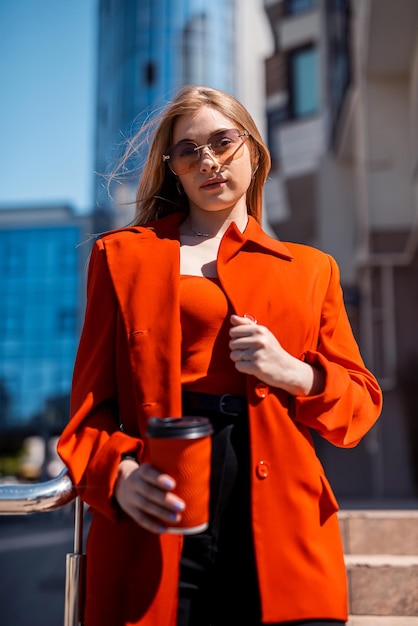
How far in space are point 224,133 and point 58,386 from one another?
2025 inches

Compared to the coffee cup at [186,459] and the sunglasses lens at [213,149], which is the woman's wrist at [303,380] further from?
the sunglasses lens at [213,149]

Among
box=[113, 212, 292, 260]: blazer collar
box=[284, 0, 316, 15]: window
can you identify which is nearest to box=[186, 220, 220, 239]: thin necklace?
box=[113, 212, 292, 260]: blazer collar

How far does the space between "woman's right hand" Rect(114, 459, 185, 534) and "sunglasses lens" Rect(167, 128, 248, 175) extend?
0.84 meters

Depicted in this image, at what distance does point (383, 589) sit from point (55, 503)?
6.94 ft

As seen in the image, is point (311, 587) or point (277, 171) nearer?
point (311, 587)

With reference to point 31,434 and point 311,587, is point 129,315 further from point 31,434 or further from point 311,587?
point 31,434

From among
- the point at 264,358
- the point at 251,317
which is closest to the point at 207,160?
the point at 251,317

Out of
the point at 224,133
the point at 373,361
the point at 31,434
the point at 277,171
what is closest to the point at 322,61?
the point at 277,171

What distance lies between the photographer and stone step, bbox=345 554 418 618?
3.38 meters

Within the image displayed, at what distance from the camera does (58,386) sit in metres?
51.8

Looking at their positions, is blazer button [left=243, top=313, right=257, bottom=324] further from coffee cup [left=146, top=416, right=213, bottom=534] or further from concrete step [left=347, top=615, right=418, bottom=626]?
concrete step [left=347, top=615, right=418, bottom=626]

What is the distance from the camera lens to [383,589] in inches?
133

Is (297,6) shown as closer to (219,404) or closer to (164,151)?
(164,151)

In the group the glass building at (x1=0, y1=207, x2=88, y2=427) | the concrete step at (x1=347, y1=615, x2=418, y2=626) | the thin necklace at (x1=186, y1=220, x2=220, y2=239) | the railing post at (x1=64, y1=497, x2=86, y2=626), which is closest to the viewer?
the railing post at (x1=64, y1=497, x2=86, y2=626)
